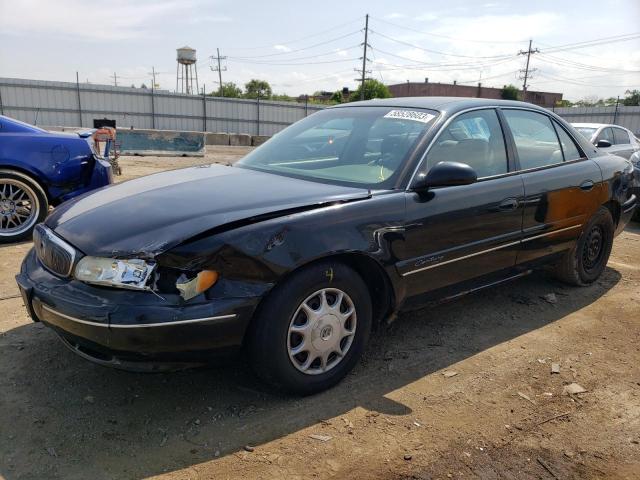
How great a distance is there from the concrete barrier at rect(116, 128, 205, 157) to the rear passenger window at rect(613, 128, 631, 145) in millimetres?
12446

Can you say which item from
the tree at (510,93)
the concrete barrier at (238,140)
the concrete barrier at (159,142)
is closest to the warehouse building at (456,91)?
the tree at (510,93)

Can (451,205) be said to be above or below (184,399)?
→ above

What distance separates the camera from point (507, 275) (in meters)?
3.98

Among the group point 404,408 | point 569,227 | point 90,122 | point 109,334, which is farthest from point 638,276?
point 90,122

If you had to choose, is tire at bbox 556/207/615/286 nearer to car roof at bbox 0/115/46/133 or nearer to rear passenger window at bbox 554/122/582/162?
rear passenger window at bbox 554/122/582/162

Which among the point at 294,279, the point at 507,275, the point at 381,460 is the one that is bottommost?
the point at 381,460

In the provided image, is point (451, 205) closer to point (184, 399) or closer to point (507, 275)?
point (507, 275)

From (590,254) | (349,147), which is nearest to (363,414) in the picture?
(349,147)

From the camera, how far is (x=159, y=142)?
17766 millimetres

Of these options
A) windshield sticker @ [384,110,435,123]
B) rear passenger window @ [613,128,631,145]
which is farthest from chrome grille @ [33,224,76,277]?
rear passenger window @ [613,128,631,145]

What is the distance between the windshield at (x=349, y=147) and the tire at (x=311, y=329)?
0.70 m

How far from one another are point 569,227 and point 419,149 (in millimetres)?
1778

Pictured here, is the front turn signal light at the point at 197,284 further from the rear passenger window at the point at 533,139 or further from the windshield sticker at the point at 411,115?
the rear passenger window at the point at 533,139

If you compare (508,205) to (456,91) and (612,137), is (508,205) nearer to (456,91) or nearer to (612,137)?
(612,137)
